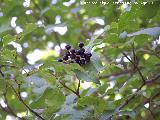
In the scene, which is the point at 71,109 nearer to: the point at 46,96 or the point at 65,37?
the point at 46,96

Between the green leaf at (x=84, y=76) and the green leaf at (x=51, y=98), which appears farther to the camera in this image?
the green leaf at (x=51, y=98)

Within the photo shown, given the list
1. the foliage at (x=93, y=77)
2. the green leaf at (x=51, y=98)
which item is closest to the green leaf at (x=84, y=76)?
the foliage at (x=93, y=77)

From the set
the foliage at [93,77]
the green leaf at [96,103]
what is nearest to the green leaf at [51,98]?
the foliage at [93,77]

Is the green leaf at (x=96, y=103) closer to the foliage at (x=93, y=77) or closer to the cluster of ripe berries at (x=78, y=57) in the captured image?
the foliage at (x=93, y=77)

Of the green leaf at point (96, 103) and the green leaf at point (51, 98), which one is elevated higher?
the green leaf at point (51, 98)

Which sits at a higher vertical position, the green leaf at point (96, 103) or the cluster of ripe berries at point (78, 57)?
the cluster of ripe berries at point (78, 57)

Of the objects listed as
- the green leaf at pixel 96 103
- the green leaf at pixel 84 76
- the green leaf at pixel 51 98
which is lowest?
the green leaf at pixel 96 103

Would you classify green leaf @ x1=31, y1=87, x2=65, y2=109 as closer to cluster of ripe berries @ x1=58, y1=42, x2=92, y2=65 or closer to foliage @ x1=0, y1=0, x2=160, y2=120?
foliage @ x1=0, y1=0, x2=160, y2=120

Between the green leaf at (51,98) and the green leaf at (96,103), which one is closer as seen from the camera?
the green leaf at (96,103)

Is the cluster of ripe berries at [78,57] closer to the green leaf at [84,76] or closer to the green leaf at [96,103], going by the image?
the green leaf at [84,76]

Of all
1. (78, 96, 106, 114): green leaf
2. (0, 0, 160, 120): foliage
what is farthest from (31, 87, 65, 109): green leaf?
(78, 96, 106, 114): green leaf

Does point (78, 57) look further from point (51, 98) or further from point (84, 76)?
point (51, 98)
